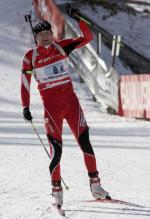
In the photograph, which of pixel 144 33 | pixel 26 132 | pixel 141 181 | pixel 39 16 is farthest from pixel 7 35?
pixel 141 181

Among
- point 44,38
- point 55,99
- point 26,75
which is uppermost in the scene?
point 44,38

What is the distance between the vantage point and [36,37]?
21.1 ft

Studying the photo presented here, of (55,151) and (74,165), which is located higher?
(55,151)

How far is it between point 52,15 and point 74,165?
16.6 metres

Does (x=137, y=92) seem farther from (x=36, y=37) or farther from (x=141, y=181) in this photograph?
(x=36, y=37)

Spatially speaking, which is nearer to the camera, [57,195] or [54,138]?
[57,195]

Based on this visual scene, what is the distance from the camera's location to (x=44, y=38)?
252 inches

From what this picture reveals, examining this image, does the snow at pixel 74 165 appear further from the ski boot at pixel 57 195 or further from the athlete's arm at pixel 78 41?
the athlete's arm at pixel 78 41

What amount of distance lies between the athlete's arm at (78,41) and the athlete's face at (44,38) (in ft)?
0.86

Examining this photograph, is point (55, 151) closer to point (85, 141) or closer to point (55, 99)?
point (85, 141)

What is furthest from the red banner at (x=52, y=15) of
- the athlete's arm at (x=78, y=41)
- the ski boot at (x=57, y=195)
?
the ski boot at (x=57, y=195)

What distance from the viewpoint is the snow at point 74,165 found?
6.17m

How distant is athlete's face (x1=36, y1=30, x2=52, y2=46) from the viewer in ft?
20.9

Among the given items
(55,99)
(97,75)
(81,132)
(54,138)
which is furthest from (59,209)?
(97,75)
